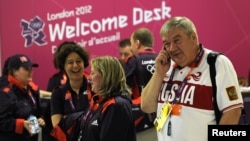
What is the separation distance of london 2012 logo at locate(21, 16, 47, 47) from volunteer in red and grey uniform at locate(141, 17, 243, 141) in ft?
14.2

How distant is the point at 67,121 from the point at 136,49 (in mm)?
1437

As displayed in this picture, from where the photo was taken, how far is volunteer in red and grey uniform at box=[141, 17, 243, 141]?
2469mm

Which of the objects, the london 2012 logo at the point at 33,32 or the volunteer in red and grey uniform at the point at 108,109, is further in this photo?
the london 2012 logo at the point at 33,32

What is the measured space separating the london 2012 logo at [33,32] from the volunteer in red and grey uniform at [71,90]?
302 cm

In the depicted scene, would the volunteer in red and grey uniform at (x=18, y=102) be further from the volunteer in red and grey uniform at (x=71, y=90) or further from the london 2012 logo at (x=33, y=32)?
the london 2012 logo at (x=33, y=32)

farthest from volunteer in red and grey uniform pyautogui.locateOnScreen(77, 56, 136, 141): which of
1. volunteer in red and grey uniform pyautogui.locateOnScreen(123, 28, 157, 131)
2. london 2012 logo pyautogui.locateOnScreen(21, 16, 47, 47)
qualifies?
london 2012 logo pyautogui.locateOnScreen(21, 16, 47, 47)

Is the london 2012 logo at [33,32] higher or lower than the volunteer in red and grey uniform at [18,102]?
higher

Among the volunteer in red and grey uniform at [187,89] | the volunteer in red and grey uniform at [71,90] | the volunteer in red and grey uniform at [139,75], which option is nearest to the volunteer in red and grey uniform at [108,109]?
the volunteer in red and grey uniform at [187,89]

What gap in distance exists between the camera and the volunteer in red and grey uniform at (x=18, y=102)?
445 centimetres

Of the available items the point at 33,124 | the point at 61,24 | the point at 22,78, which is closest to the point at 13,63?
the point at 22,78

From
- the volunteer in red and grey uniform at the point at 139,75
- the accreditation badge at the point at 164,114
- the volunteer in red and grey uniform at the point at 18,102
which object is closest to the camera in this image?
the accreditation badge at the point at 164,114

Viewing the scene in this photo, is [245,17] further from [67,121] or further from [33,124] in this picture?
[67,121]

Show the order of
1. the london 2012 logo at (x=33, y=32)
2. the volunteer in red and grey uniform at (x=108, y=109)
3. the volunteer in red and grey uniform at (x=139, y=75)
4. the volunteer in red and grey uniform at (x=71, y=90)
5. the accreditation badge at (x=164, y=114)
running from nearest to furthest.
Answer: the accreditation badge at (x=164, y=114)
the volunteer in red and grey uniform at (x=108, y=109)
the volunteer in red and grey uniform at (x=71, y=90)
the volunteer in red and grey uniform at (x=139, y=75)
the london 2012 logo at (x=33, y=32)

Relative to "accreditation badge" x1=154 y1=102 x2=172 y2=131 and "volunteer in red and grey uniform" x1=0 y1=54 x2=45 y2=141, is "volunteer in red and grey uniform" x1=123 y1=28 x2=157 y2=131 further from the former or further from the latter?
"accreditation badge" x1=154 y1=102 x2=172 y2=131
